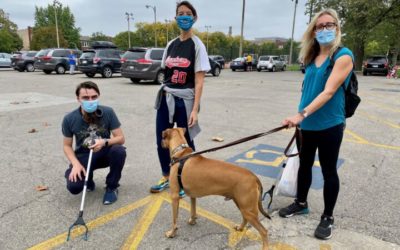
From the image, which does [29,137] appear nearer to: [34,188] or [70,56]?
[34,188]

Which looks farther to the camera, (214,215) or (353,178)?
(353,178)

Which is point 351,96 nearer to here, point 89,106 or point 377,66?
point 89,106

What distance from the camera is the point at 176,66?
3.36m

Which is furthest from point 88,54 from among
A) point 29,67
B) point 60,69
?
point 29,67

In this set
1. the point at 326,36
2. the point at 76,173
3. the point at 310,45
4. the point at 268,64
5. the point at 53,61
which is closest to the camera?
the point at 326,36

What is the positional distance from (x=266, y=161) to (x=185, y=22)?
2.58 metres

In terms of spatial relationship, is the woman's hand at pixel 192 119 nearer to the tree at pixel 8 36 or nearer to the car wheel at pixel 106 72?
the car wheel at pixel 106 72

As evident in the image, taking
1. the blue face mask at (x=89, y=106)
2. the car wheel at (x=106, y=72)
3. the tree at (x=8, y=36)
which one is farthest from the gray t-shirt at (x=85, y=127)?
the tree at (x=8, y=36)

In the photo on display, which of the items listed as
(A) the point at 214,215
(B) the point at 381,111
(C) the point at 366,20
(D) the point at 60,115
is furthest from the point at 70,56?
(C) the point at 366,20

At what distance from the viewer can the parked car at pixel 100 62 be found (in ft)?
59.7

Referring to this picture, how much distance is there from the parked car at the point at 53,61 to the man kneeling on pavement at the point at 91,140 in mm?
20019

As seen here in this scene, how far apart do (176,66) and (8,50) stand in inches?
2715

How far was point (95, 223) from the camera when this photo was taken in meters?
3.08

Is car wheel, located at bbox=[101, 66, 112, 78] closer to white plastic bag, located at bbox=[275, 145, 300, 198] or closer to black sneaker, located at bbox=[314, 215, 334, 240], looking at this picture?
white plastic bag, located at bbox=[275, 145, 300, 198]
